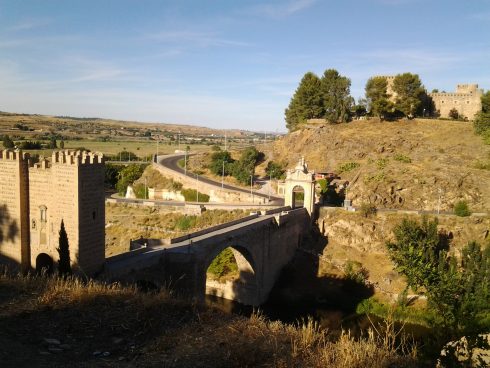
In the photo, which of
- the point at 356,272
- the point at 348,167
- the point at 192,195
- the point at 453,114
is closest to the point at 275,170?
the point at 348,167

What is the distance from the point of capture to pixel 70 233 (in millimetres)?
15984

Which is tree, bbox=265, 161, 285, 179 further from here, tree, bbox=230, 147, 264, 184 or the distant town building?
the distant town building

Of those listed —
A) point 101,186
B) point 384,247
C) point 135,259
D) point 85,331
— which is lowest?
point 384,247

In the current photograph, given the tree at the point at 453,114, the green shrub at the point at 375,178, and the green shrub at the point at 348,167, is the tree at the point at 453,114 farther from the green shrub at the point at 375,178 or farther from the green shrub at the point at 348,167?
the green shrub at the point at 375,178

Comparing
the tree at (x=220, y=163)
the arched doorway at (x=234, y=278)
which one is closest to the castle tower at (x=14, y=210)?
the arched doorway at (x=234, y=278)

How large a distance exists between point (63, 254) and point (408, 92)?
58.2 meters

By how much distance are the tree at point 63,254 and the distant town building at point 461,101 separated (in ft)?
213

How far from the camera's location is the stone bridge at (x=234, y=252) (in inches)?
747

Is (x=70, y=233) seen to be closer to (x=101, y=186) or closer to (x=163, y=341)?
(x=101, y=186)

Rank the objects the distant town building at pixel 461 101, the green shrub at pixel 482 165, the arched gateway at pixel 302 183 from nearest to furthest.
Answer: the arched gateway at pixel 302 183
the green shrub at pixel 482 165
the distant town building at pixel 461 101

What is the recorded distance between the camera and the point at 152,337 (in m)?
7.67

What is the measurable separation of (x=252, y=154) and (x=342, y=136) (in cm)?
1272

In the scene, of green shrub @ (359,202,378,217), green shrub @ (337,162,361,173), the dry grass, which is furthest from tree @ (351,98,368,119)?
the dry grass

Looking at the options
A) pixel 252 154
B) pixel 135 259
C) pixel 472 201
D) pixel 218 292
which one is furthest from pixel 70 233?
pixel 252 154
